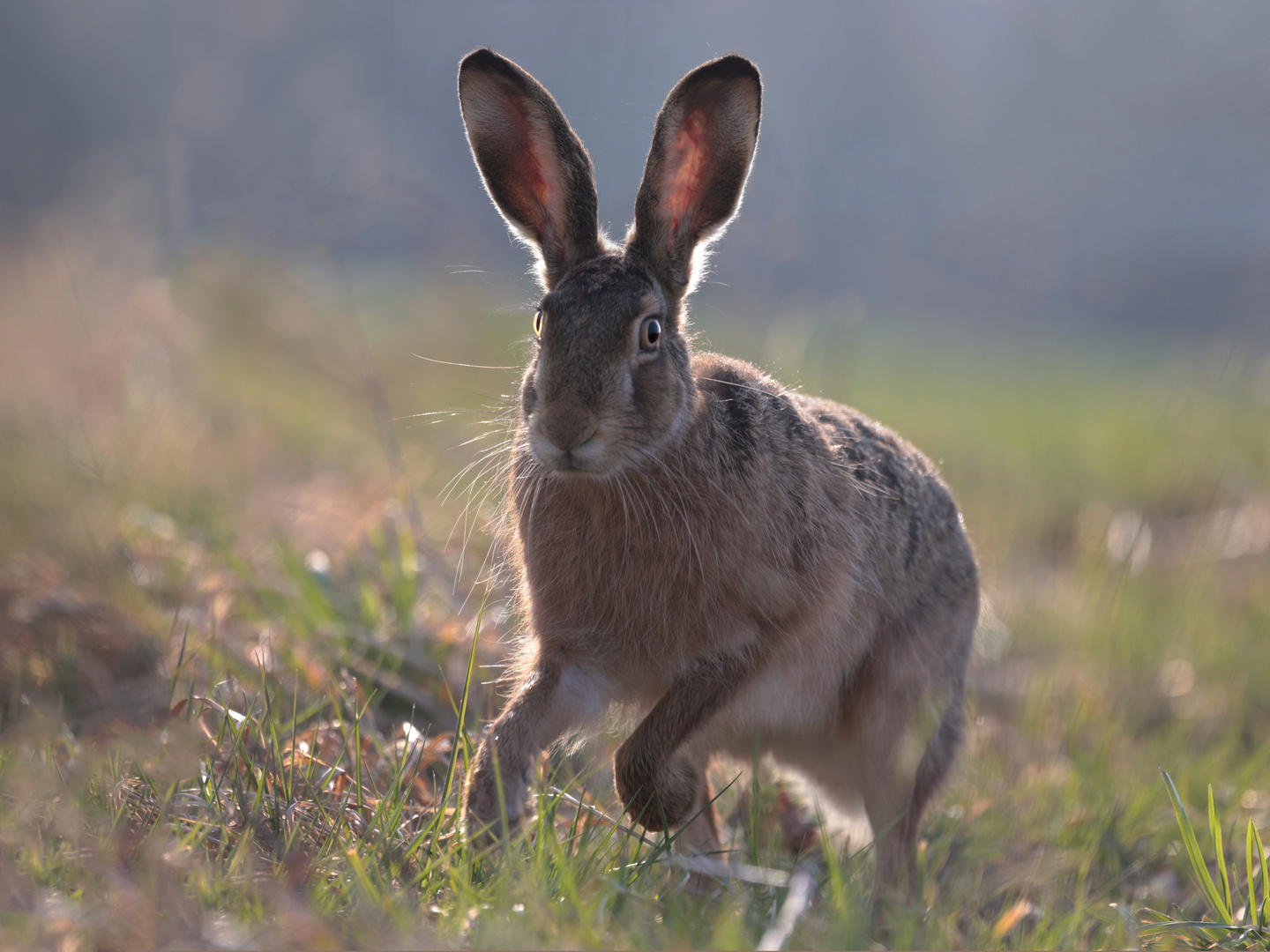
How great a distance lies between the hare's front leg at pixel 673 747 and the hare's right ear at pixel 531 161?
134cm

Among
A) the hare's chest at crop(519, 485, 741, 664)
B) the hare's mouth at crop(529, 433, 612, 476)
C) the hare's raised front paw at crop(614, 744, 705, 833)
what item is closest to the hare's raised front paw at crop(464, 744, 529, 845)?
the hare's raised front paw at crop(614, 744, 705, 833)

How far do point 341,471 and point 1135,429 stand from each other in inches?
236

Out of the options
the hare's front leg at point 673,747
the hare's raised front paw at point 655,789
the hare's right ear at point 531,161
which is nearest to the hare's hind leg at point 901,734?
the hare's front leg at point 673,747

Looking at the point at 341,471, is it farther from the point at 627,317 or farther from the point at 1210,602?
the point at 1210,602

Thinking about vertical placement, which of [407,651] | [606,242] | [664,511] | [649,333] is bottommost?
[407,651]

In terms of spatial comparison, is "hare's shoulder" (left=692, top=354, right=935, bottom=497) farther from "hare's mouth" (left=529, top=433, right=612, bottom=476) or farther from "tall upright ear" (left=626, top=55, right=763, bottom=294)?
"hare's mouth" (left=529, top=433, right=612, bottom=476)

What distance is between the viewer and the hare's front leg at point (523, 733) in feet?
8.98

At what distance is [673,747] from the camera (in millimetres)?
2924

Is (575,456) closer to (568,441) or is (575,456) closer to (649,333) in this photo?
(568,441)

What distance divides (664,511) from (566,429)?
466 millimetres

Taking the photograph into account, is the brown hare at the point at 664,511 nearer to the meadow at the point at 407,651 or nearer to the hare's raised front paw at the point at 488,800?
the hare's raised front paw at the point at 488,800

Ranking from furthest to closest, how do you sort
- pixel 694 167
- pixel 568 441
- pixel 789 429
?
pixel 789 429 < pixel 694 167 < pixel 568 441

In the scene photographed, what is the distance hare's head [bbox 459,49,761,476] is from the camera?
2.84 metres

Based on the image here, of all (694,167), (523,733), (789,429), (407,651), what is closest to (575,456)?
Answer: (523,733)
